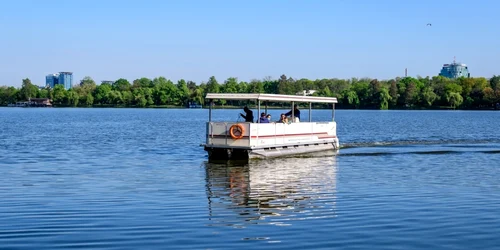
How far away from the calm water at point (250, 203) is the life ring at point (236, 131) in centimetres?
160

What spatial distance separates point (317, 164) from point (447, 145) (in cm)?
1694

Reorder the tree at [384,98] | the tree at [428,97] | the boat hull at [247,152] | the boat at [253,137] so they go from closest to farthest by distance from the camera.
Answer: the boat at [253,137] < the boat hull at [247,152] < the tree at [428,97] < the tree at [384,98]

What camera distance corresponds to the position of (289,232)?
50.3ft

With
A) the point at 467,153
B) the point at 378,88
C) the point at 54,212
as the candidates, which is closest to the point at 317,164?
the point at 467,153

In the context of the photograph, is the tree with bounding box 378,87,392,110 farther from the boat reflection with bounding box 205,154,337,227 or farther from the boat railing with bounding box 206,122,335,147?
the boat reflection with bounding box 205,154,337,227

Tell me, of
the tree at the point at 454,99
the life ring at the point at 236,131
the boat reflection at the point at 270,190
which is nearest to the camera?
the boat reflection at the point at 270,190

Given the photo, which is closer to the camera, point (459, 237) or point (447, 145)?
point (459, 237)

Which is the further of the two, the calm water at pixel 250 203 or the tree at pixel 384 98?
the tree at pixel 384 98

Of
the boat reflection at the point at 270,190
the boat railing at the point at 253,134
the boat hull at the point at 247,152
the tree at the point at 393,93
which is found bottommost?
the boat reflection at the point at 270,190

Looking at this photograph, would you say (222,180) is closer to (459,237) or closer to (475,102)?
(459,237)

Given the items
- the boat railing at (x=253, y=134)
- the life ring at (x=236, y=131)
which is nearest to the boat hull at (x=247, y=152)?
the boat railing at (x=253, y=134)

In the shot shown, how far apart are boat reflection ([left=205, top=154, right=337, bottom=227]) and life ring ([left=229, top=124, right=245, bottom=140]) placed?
1.31 meters

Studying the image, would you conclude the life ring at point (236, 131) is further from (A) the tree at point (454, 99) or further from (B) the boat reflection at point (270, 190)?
(A) the tree at point (454, 99)

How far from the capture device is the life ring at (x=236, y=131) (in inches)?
1251
